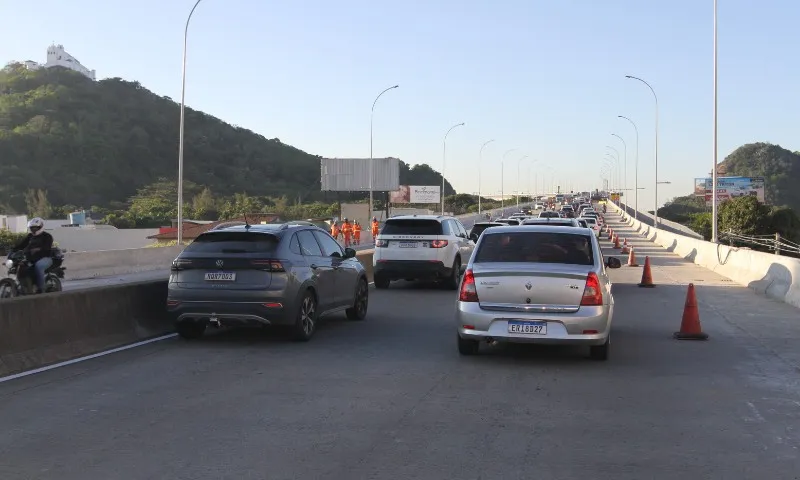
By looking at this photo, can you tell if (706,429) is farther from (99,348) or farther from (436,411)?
(99,348)

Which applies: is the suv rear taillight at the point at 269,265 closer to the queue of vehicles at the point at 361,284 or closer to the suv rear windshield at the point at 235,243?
the queue of vehicles at the point at 361,284

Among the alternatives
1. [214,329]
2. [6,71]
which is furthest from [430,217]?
[6,71]

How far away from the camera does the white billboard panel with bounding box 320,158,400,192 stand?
87250 mm

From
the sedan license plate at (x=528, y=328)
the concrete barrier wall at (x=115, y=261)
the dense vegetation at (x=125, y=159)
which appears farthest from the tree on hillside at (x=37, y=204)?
the sedan license plate at (x=528, y=328)

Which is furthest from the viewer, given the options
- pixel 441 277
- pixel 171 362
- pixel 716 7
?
pixel 716 7

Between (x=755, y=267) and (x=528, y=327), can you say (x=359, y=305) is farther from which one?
(x=755, y=267)

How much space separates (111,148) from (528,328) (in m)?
121

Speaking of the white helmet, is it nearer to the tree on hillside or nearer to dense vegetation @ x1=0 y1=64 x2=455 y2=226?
dense vegetation @ x1=0 y1=64 x2=455 y2=226

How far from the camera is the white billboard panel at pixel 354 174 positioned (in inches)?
3435

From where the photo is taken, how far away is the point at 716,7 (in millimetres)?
30516

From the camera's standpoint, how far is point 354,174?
8962cm

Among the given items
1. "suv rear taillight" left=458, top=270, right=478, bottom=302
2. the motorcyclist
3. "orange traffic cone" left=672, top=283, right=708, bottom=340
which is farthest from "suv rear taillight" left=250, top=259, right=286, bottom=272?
"orange traffic cone" left=672, top=283, right=708, bottom=340

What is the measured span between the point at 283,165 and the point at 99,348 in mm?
146671

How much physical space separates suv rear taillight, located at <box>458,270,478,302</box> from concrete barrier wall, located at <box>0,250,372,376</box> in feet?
14.8
